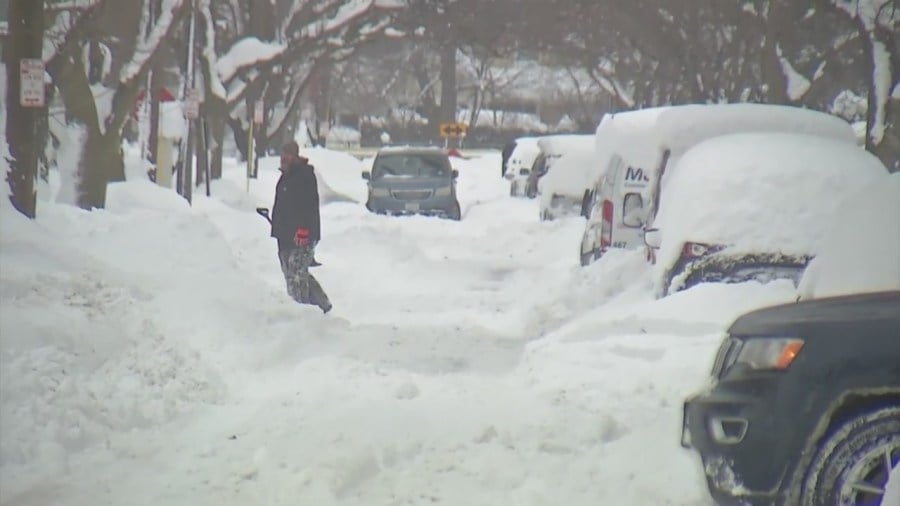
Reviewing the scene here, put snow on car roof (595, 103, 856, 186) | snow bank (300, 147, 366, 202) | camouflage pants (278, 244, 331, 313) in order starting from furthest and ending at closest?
1. snow bank (300, 147, 366, 202)
2. camouflage pants (278, 244, 331, 313)
3. snow on car roof (595, 103, 856, 186)

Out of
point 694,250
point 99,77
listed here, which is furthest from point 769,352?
point 99,77

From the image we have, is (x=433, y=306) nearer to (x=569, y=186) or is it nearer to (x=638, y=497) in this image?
(x=638, y=497)

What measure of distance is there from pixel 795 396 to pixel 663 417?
91.5 inches

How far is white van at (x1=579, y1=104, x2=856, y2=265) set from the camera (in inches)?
436

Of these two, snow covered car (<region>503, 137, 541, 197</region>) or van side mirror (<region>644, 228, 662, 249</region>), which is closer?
van side mirror (<region>644, 228, 662, 249</region>)

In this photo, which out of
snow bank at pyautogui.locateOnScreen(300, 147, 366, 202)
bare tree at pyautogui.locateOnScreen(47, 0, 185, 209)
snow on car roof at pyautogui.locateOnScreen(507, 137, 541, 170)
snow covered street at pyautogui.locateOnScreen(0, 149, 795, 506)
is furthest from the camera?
snow bank at pyautogui.locateOnScreen(300, 147, 366, 202)

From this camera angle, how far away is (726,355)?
5445 mm

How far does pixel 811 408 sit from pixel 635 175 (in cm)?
787

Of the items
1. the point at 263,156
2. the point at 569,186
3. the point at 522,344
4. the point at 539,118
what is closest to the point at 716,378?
the point at 522,344

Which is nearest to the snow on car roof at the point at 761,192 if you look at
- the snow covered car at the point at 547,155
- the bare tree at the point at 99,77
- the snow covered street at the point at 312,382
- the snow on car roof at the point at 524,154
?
the snow covered street at the point at 312,382

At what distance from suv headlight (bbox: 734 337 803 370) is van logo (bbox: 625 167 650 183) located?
7.17 metres

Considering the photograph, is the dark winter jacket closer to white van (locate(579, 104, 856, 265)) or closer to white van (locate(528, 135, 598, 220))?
white van (locate(579, 104, 856, 265))

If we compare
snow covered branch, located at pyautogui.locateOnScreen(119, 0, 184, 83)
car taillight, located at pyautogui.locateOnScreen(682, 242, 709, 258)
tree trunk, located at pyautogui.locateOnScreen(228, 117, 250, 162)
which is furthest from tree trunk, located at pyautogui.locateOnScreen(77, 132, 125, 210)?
tree trunk, located at pyautogui.locateOnScreen(228, 117, 250, 162)

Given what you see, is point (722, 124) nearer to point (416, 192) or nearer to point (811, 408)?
point (811, 408)
